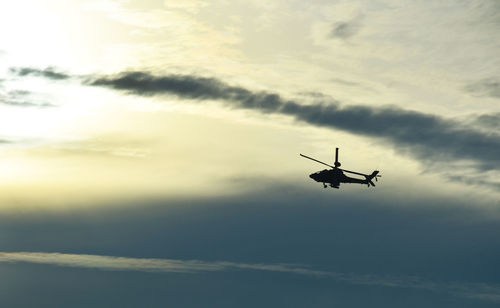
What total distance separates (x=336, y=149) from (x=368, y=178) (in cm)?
1416

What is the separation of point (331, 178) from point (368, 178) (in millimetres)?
12113

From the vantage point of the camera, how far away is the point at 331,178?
510 feet

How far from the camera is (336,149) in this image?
505 feet

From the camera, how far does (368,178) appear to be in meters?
162

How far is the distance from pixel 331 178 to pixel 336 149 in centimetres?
692
